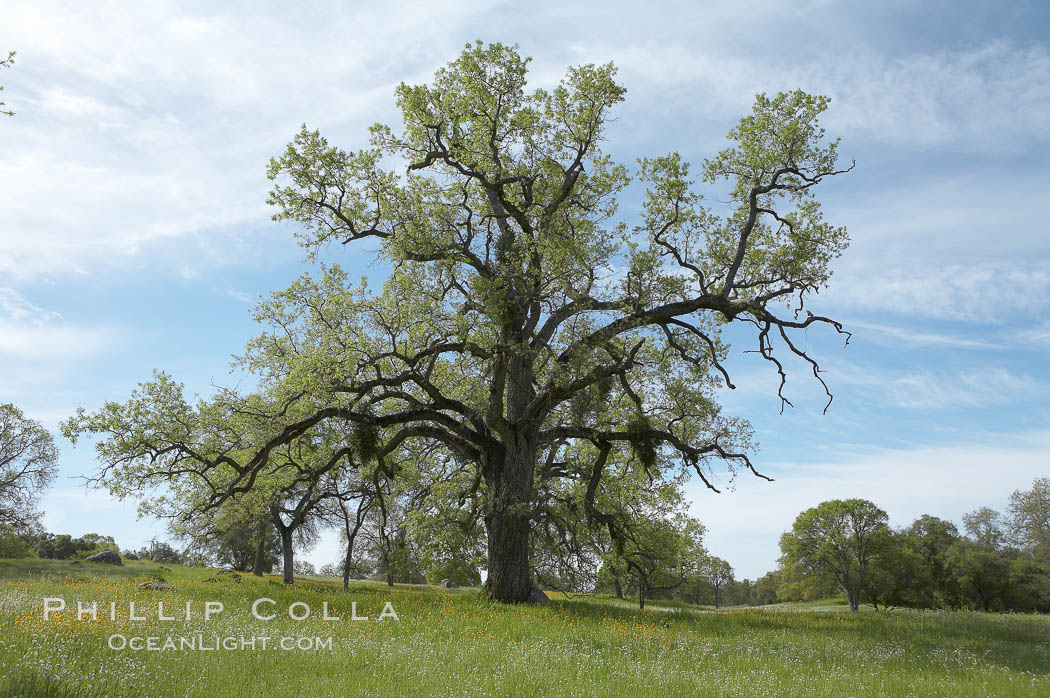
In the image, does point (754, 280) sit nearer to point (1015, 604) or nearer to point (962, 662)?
point (962, 662)

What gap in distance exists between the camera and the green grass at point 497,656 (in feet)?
26.5

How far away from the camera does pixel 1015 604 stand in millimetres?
55125

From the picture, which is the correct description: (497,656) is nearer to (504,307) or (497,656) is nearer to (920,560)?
(504,307)

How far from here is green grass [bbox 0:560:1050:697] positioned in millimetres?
8078

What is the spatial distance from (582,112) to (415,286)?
7.82 metres

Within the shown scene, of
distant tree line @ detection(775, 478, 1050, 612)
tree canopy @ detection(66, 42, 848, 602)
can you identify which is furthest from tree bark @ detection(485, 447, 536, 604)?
distant tree line @ detection(775, 478, 1050, 612)

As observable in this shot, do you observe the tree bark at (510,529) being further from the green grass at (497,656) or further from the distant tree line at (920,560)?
the distant tree line at (920,560)

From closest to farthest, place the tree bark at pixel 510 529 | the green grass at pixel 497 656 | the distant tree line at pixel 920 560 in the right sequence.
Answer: the green grass at pixel 497 656 < the tree bark at pixel 510 529 < the distant tree line at pixel 920 560

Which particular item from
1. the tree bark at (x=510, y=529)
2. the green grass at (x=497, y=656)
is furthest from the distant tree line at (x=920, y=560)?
the tree bark at (x=510, y=529)

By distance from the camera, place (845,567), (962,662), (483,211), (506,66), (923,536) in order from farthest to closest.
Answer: (923,536), (845,567), (483,211), (506,66), (962,662)

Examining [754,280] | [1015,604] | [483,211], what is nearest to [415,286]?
[483,211]

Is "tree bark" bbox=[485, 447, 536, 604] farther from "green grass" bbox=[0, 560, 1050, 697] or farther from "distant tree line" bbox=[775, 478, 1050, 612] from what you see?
"distant tree line" bbox=[775, 478, 1050, 612]

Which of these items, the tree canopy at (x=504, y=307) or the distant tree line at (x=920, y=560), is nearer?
the tree canopy at (x=504, y=307)

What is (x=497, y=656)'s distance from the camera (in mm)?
10562
